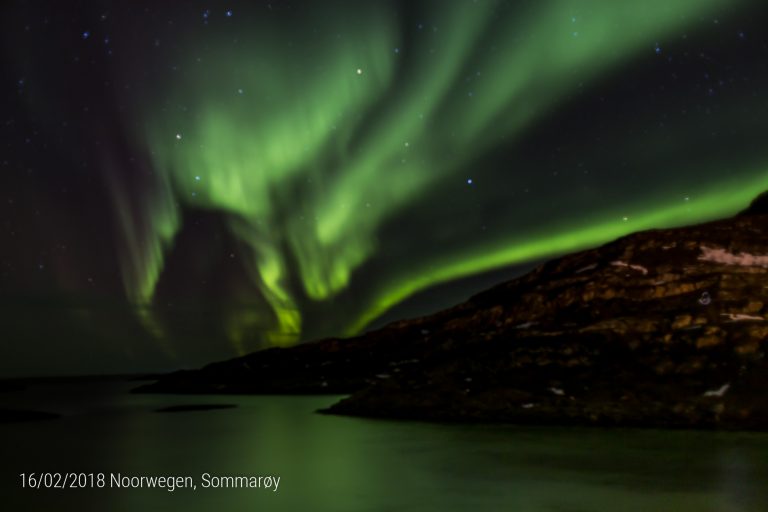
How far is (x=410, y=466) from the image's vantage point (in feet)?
114

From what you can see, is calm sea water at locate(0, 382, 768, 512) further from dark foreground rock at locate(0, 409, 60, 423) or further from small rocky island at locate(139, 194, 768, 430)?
dark foreground rock at locate(0, 409, 60, 423)

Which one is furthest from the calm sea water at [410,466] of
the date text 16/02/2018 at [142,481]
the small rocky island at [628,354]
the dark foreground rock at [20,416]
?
the dark foreground rock at [20,416]

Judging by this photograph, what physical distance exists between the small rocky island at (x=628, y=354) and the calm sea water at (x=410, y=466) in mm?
6227

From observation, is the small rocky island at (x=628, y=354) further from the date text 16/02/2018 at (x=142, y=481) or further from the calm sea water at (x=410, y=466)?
the date text 16/02/2018 at (x=142, y=481)

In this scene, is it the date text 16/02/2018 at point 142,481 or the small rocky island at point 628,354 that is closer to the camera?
the date text 16/02/2018 at point 142,481

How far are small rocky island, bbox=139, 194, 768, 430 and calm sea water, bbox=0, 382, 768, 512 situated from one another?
6227mm

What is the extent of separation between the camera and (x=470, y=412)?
62.4 m

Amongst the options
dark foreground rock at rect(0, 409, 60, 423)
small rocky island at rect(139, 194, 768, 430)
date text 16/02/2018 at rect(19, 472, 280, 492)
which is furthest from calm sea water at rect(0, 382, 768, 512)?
dark foreground rock at rect(0, 409, 60, 423)

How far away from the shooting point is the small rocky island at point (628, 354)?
5653 cm

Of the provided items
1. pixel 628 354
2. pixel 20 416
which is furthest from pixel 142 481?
pixel 20 416

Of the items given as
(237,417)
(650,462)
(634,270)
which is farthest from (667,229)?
(650,462)

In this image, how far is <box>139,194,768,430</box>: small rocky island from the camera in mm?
56531

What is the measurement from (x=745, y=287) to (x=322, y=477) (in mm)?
61334

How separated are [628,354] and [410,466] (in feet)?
128
